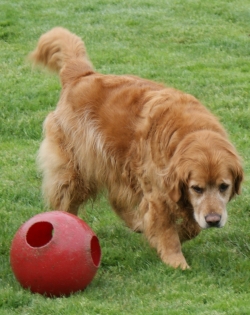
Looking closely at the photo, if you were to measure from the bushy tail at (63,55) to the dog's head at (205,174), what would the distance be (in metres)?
1.93

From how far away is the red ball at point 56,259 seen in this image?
17.9 ft

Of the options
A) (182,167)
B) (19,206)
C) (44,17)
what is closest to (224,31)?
(44,17)

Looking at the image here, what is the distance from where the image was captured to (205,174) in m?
5.98

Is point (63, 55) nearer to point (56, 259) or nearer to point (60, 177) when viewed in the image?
point (60, 177)

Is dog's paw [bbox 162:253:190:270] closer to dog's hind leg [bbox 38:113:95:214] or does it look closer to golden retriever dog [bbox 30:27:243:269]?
golden retriever dog [bbox 30:27:243:269]

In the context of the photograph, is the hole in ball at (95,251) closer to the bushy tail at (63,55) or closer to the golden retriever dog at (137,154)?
the golden retriever dog at (137,154)

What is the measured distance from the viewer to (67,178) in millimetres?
7293

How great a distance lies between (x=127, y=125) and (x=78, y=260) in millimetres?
1717

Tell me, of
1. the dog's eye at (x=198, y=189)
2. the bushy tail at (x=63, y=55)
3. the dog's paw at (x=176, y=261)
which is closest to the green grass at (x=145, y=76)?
the dog's paw at (x=176, y=261)

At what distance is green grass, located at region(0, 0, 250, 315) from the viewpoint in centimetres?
548

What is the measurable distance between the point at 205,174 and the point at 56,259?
4.49 ft

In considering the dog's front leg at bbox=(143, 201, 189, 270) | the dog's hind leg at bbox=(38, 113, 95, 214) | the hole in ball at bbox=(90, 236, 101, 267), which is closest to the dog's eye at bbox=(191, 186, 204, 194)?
the dog's front leg at bbox=(143, 201, 189, 270)

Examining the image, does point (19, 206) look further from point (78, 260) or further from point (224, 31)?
point (224, 31)

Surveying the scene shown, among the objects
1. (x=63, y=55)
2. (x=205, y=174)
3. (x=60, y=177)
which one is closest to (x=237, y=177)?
(x=205, y=174)
